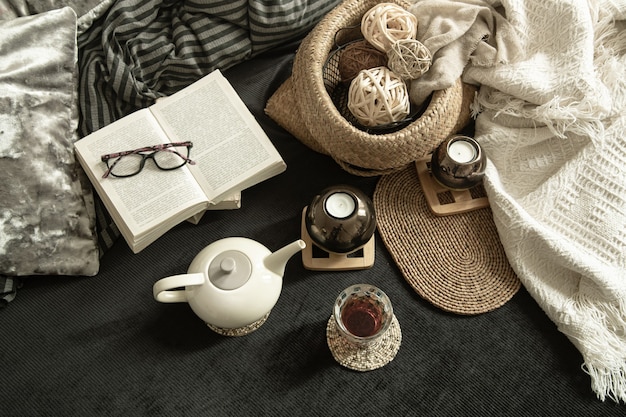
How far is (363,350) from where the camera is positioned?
2.66ft

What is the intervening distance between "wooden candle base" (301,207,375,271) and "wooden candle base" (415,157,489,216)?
139 millimetres

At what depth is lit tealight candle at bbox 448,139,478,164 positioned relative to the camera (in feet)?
2.78

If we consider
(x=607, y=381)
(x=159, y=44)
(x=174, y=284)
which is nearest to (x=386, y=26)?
(x=159, y=44)

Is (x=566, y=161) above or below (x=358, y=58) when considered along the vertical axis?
below

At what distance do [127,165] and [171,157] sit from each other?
8 cm

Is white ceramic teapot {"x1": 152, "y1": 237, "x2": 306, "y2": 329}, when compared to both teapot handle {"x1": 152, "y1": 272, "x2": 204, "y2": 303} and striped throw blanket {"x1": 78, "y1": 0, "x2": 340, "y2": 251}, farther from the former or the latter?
striped throw blanket {"x1": 78, "y1": 0, "x2": 340, "y2": 251}

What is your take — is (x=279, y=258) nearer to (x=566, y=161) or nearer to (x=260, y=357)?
(x=260, y=357)

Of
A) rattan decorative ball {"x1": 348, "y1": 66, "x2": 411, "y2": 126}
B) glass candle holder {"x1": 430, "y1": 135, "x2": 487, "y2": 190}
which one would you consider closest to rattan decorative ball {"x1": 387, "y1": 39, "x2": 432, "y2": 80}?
rattan decorative ball {"x1": 348, "y1": 66, "x2": 411, "y2": 126}

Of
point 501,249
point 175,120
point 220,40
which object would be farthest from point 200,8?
point 501,249

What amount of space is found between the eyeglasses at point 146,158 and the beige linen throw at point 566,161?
52cm

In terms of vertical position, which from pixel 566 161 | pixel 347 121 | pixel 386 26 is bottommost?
pixel 566 161

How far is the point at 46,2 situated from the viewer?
2.76 feet

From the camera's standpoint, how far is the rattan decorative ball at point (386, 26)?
0.83 m

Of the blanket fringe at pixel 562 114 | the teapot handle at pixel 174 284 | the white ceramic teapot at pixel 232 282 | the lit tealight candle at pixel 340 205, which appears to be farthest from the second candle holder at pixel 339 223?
the blanket fringe at pixel 562 114
